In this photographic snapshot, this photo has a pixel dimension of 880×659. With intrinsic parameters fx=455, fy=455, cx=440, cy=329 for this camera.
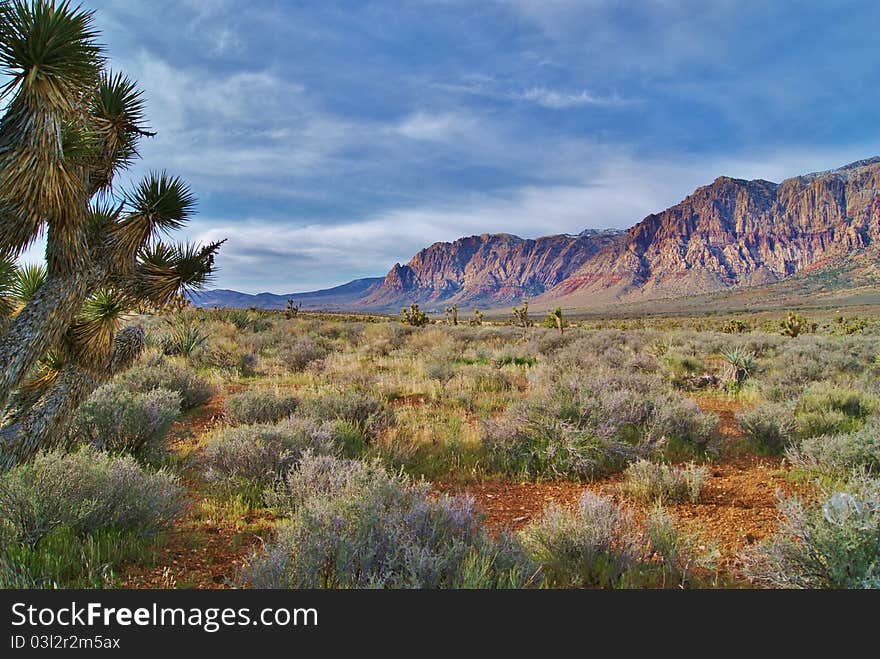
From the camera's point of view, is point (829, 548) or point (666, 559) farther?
point (666, 559)

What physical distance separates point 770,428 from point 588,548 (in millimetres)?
5171

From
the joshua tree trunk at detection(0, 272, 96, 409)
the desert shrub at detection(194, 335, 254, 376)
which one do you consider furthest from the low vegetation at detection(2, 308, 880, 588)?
the joshua tree trunk at detection(0, 272, 96, 409)

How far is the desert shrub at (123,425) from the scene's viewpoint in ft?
18.9

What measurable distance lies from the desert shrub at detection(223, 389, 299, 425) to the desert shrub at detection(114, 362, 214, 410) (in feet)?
6.04

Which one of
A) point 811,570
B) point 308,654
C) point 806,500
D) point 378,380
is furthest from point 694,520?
point 378,380

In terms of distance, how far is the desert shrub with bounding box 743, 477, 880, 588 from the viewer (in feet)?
8.48

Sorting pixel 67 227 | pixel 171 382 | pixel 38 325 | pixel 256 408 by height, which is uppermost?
pixel 67 227

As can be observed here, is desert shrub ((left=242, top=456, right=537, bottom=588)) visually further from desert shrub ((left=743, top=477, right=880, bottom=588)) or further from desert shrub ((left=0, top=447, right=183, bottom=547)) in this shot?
desert shrub ((left=743, top=477, right=880, bottom=588))

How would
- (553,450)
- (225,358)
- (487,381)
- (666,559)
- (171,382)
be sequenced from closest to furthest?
(666,559) < (553,450) < (171,382) < (487,381) < (225,358)

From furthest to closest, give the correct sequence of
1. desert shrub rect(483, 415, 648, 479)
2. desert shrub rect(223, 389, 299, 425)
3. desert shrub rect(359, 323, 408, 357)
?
desert shrub rect(359, 323, 408, 357) → desert shrub rect(223, 389, 299, 425) → desert shrub rect(483, 415, 648, 479)

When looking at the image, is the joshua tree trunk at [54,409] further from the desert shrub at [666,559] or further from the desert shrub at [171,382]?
the desert shrub at [666,559]

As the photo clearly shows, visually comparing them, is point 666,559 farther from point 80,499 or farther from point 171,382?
point 171,382

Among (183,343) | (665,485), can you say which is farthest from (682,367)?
(183,343)

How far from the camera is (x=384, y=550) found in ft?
8.66
